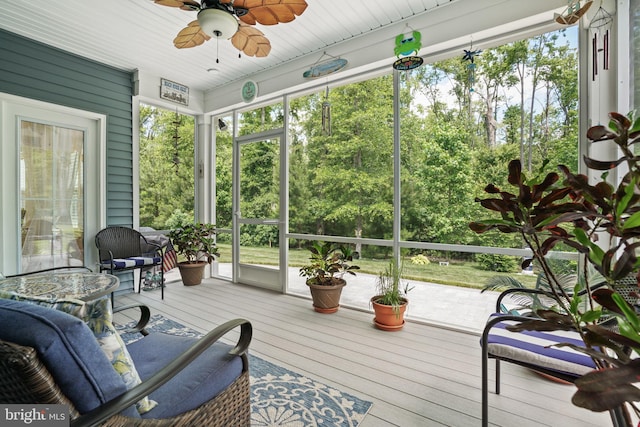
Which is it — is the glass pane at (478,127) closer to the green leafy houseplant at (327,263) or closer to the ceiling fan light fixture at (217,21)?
the green leafy houseplant at (327,263)

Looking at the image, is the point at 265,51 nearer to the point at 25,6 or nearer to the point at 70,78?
the point at 25,6

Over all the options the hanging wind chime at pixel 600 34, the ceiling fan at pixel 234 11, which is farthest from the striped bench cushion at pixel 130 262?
the hanging wind chime at pixel 600 34

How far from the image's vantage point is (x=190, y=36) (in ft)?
7.49

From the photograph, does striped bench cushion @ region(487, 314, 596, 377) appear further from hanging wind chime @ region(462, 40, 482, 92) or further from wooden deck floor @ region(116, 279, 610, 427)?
hanging wind chime @ region(462, 40, 482, 92)

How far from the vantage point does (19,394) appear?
769mm

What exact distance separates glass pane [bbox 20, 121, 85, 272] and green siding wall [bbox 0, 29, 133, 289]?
0.33 meters

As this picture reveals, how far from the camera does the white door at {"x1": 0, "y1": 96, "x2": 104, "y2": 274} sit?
10.5 feet

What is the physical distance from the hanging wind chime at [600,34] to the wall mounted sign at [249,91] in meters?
3.58

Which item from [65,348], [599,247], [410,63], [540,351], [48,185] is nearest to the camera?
[65,348]

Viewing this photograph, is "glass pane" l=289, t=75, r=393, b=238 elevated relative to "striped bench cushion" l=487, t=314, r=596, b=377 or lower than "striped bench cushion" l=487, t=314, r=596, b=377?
elevated

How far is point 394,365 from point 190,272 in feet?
11.1

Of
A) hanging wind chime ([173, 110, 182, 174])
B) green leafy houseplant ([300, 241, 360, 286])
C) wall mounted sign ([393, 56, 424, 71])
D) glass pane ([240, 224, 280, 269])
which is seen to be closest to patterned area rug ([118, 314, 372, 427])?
green leafy houseplant ([300, 241, 360, 286])

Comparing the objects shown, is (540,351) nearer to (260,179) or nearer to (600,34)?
(600,34)

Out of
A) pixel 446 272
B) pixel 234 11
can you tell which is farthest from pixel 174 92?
pixel 446 272
